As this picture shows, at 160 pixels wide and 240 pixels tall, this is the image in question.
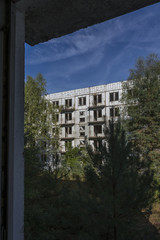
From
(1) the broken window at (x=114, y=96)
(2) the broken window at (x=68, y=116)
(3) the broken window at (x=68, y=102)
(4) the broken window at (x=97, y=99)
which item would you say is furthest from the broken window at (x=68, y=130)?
(1) the broken window at (x=114, y=96)

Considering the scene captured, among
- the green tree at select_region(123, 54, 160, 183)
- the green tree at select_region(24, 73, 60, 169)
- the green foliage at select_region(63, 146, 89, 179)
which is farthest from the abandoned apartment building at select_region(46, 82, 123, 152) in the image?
the green tree at select_region(123, 54, 160, 183)

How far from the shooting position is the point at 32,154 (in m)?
3.72

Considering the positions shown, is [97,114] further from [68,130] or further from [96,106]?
[68,130]

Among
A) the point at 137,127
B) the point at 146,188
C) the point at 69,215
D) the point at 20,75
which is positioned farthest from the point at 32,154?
the point at 137,127

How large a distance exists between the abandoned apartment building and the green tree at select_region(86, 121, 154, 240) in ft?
50.8

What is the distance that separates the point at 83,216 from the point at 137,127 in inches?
354

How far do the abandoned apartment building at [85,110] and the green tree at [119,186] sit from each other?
15.5 meters

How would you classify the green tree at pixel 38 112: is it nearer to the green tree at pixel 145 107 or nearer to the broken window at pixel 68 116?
the green tree at pixel 145 107

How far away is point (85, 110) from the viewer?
1945 centimetres

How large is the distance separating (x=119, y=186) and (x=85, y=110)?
16999 mm

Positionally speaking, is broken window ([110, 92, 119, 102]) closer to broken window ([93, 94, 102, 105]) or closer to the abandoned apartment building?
the abandoned apartment building

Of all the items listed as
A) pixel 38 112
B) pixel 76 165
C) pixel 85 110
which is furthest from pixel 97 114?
pixel 76 165

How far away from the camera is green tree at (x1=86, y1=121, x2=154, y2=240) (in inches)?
98.7

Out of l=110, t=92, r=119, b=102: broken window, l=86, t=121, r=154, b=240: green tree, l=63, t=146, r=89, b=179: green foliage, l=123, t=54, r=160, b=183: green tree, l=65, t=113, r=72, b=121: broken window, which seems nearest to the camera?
l=86, t=121, r=154, b=240: green tree
